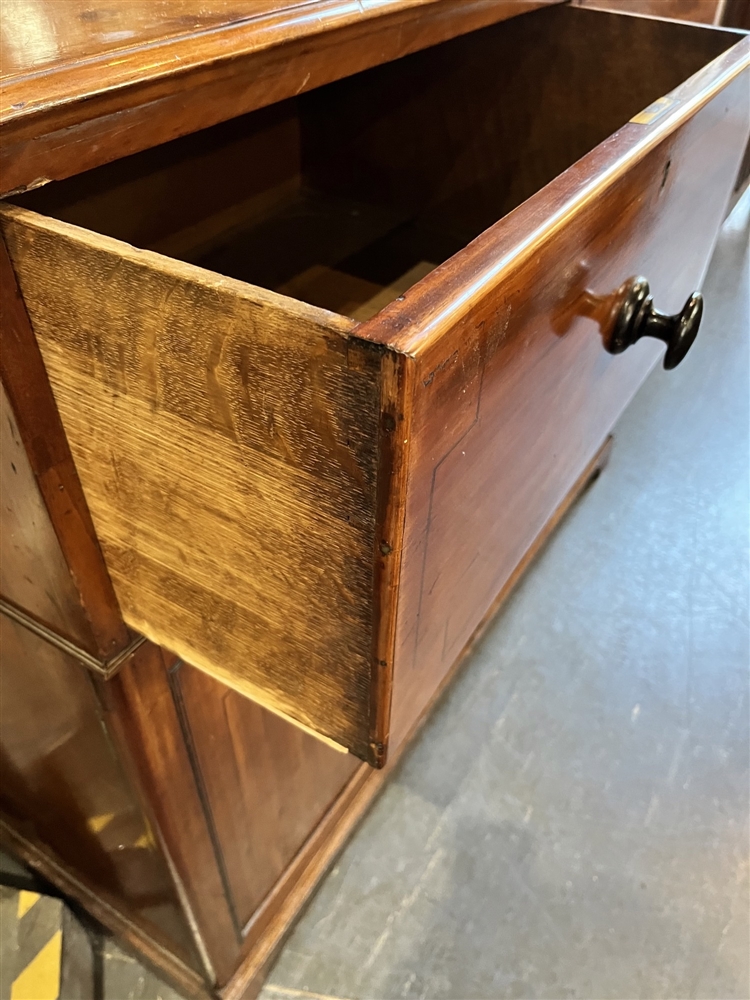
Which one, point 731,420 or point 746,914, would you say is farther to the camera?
point 731,420

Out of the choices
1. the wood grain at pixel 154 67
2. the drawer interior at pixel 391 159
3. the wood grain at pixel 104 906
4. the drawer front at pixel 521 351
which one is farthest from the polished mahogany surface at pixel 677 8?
the wood grain at pixel 104 906

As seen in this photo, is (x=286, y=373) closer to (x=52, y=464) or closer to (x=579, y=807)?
(x=52, y=464)

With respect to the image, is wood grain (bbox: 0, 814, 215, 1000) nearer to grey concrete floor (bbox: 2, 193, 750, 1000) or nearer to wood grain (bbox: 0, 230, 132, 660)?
grey concrete floor (bbox: 2, 193, 750, 1000)

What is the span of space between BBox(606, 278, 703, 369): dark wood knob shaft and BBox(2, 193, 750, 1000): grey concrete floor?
79 cm

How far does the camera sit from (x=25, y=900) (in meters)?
0.84

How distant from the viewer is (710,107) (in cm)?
50

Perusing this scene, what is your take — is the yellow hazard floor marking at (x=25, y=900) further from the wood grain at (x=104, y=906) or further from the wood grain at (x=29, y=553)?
the wood grain at (x=29, y=553)

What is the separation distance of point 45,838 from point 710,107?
95cm

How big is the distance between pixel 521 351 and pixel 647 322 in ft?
0.57

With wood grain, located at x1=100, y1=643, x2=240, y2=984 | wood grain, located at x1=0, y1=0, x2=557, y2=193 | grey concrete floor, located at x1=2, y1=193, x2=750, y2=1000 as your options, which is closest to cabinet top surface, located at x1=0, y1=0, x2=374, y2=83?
wood grain, located at x1=0, y1=0, x2=557, y2=193

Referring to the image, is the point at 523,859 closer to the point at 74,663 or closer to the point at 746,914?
the point at 746,914

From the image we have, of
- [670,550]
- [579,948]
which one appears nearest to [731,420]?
[670,550]

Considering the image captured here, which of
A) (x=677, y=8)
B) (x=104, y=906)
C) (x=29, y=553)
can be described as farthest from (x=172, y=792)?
(x=677, y=8)

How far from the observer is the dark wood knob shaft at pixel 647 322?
0.47 m
